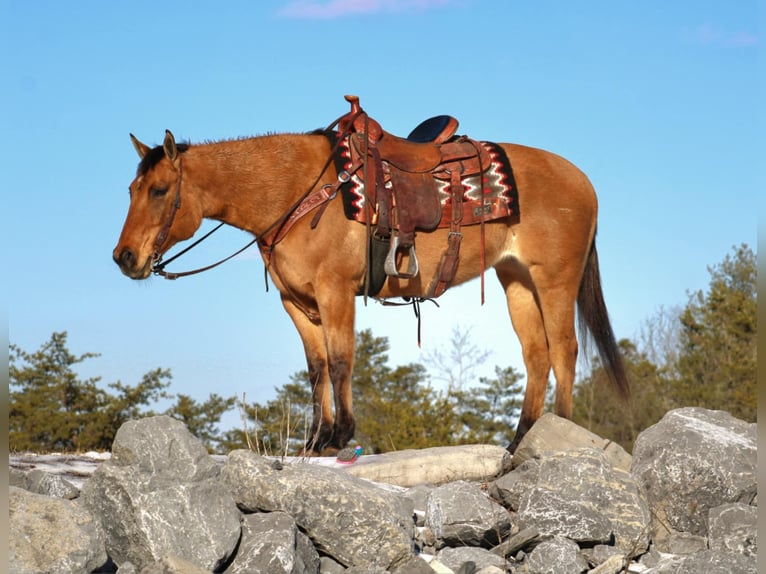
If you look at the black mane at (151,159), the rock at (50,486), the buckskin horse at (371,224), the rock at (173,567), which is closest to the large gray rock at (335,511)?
the rock at (173,567)

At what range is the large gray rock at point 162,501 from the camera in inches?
195

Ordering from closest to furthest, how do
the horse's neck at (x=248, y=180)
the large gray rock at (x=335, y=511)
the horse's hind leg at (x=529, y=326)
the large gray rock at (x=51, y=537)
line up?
the large gray rock at (x=51, y=537)
the large gray rock at (x=335, y=511)
the horse's neck at (x=248, y=180)
the horse's hind leg at (x=529, y=326)

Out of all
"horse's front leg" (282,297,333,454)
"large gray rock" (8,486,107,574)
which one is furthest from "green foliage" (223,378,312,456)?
"large gray rock" (8,486,107,574)

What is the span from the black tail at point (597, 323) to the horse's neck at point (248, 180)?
9.21 ft

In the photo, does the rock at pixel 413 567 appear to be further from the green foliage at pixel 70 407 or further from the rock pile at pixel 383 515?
the green foliage at pixel 70 407

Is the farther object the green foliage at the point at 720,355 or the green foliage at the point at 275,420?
the green foliage at the point at 720,355

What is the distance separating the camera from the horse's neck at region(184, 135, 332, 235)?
7488 mm

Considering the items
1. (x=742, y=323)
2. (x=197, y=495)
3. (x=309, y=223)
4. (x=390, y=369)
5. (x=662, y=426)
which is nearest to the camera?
(x=197, y=495)

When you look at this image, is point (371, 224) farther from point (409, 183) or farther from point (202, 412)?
point (202, 412)

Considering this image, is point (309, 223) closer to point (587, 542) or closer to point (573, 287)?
point (573, 287)

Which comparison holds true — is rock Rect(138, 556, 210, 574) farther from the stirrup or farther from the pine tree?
the pine tree

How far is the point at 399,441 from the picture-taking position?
15.2 meters

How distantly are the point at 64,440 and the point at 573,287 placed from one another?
33.7 feet

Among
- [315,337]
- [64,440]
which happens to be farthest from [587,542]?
[64,440]
